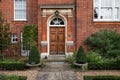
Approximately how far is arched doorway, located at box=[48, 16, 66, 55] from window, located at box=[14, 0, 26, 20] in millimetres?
2825

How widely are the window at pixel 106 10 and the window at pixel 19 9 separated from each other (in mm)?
6161

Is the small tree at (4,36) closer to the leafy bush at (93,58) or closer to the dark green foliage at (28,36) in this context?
the dark green foliage at (28,36)

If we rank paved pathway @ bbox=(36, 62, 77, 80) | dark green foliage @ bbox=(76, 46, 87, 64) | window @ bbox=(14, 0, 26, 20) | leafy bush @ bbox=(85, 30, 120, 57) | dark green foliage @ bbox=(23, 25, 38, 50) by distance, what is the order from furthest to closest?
1. window @ bbox=(14, 0, 26, 20)
2. dark green foliage @ bbox=(23, 25, 38, 50)
3. leafy bush @ bbox=(85, 30, 120, 57)
4. dark green foliage @ bbox=(76, 46, 87, 64)
5. paved pathway @ bbox=(36, 62, 77, 80)

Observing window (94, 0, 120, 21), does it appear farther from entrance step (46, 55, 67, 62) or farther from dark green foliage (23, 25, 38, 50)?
dark green foliage (23, 25, 38, 50)

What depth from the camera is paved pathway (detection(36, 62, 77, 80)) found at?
1989 cm

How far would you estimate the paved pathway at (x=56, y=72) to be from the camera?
1989 centimetres

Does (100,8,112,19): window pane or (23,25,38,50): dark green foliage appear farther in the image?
(100,8,112,19): window pane

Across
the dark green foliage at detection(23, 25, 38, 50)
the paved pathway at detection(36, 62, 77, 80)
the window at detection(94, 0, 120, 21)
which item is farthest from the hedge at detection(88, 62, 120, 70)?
the window at detection(94, 0, 120, 21)

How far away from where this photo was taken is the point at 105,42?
27.0 metres

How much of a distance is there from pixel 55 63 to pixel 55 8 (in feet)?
15.5

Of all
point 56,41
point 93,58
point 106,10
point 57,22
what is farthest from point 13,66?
point 106,10

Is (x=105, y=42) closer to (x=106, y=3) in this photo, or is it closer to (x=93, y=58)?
(x=93, y=58)

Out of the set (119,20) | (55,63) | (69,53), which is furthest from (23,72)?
(119,20)

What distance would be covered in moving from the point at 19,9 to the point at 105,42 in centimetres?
800
